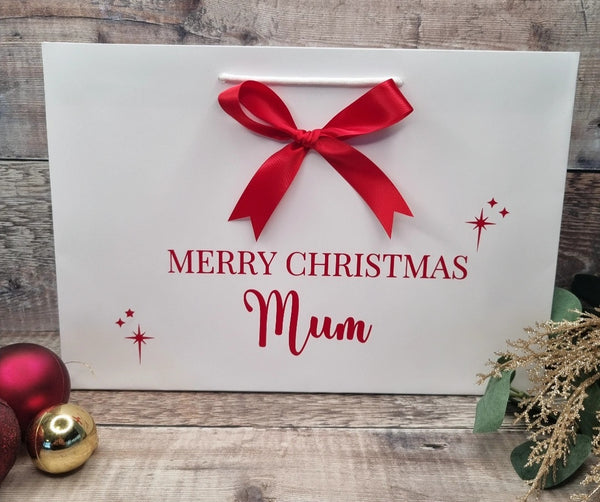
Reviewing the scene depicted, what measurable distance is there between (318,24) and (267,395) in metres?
0.54

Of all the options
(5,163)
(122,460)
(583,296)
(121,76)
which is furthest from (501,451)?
(5,163)

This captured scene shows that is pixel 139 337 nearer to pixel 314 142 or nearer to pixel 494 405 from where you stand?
pixel 314 142

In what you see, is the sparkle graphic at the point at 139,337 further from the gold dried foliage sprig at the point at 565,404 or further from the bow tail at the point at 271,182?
the gold dried foliage sprig at the point at 565,404

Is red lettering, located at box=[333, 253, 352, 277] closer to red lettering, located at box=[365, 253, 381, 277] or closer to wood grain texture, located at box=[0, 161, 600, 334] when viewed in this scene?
red lettering, located at box=[365, 253, 381, 277]

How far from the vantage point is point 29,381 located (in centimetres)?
71

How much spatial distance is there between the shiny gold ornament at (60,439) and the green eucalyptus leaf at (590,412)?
57 cm

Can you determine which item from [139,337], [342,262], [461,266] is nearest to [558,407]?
[461,266]

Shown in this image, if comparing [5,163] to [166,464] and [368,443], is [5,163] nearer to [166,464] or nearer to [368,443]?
[166,464]

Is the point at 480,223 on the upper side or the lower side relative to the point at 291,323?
upper

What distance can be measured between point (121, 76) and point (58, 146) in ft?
0.41

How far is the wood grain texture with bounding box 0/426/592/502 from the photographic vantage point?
0.63 m

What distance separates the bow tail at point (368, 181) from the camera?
0.76 m

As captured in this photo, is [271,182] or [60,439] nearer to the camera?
[60,439]

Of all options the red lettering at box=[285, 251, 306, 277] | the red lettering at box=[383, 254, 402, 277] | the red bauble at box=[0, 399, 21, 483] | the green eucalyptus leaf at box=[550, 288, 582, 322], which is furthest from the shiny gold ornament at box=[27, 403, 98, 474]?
the green eucalyptus leaf at box=[550, 288, 582, 322]
